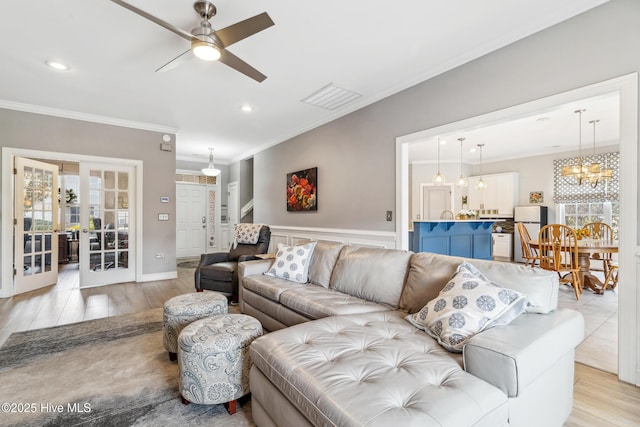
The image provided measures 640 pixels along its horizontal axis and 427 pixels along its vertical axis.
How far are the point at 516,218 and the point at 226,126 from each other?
701 centimetres

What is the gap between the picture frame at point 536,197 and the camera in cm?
699

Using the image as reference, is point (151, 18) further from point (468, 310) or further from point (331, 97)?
point (468, 310)

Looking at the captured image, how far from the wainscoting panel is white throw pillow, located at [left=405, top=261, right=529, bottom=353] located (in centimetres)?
182

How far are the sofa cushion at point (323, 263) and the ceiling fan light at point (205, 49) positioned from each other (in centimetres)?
197

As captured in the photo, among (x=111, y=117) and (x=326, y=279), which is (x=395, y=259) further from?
(x=111, y=117)

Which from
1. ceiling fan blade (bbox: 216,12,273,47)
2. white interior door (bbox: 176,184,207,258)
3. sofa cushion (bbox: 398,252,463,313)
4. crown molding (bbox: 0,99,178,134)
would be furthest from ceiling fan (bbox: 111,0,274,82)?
white interior door (bbox: 176,184,207,258)

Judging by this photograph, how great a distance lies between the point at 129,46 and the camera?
2645 millimetres

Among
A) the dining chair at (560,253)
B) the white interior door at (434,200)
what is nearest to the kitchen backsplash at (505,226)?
the white interior door at (434,200)

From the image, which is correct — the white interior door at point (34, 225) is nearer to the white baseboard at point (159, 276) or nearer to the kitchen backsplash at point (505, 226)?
the white baseboard at point (159, 276)

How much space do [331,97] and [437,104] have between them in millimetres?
1354

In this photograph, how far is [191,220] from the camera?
7.86m

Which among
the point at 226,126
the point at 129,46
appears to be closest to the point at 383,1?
the point at 129,46

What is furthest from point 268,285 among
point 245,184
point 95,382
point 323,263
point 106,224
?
point 245,184

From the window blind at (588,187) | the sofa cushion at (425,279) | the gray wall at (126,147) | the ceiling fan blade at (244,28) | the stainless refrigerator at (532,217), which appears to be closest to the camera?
the ceiling fan blade at (244,28)
